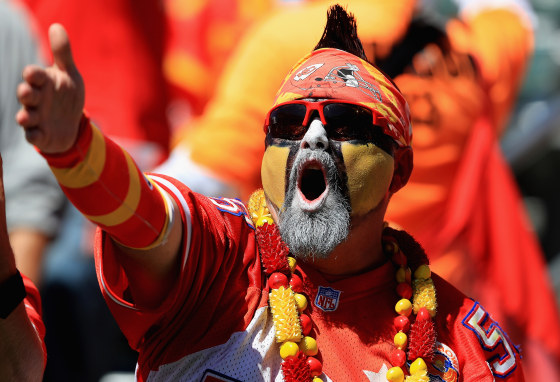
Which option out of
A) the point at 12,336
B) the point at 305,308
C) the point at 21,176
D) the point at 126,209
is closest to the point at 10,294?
the point at 12,336

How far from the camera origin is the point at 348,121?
96.5 inches

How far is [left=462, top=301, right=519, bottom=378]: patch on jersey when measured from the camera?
253cm

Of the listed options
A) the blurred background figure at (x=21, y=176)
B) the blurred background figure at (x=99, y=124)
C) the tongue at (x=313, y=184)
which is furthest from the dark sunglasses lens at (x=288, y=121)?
the blurred background figure at (x=99, y=124)

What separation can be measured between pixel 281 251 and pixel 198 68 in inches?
129

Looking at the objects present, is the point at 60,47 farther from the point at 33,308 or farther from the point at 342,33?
the point at 342,33

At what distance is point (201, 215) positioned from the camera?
222 cm

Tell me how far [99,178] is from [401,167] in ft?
3.42

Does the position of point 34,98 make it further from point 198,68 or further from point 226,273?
point 198,68

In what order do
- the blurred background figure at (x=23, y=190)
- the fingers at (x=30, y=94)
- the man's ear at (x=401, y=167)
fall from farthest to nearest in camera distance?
the blurred background figure at (x=23, y=190) → the man's ear at (x=401, y=167) → the fingers at (x=30, y=94)

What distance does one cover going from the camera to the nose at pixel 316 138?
239cm

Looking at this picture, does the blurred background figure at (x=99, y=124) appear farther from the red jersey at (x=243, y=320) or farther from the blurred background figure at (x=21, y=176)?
the red jersey at (x=243, y=320)

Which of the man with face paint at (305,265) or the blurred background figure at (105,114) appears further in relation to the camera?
the blurred background figure at (105,114)

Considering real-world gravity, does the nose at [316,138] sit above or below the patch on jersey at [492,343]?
above

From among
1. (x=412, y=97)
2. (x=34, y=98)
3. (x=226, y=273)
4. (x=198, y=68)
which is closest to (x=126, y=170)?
(x=34, y=98)
